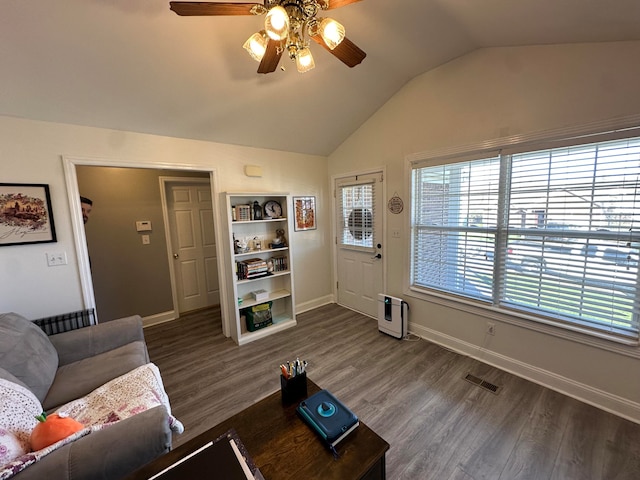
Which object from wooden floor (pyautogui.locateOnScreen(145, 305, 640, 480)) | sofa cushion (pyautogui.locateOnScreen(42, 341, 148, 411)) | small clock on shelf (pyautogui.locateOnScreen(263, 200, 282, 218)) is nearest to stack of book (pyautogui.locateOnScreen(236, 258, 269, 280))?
small clock on shelf (pyautogui.locateOnScreen(263, 200, 282, 218))

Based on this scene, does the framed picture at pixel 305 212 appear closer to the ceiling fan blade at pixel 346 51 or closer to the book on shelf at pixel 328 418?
the ceiling fan blade at pixel 346 51

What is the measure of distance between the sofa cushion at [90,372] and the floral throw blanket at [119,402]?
0.39 ft

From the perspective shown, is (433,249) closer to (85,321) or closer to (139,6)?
(139,6)

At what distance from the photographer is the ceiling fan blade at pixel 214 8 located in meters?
1.15

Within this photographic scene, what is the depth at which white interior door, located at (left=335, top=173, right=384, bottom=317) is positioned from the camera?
339cm

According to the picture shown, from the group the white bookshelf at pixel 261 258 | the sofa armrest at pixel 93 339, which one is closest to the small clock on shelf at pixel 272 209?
the white bookshelf at pixel 261 258

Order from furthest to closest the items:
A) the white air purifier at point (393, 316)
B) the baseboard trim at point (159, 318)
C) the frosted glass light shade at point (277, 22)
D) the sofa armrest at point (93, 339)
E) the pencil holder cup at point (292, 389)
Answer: the baseboard trim at point (159, 318)
the white air purifier at point (393, 316)
the sofa armrest at point (93, 339)
the pencil holder cup at point (292, 389)
the frosted glass light shade at point (277, 22)

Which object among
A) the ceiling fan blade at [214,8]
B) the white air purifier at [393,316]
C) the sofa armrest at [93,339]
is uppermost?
the ceiling fan blade at [214,8]

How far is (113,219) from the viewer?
3.30m

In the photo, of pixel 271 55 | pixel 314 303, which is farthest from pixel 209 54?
pixel 314 303

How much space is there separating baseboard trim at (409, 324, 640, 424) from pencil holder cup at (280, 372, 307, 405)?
2071 millimetres

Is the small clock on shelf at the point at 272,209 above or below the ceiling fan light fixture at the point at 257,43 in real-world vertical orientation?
below

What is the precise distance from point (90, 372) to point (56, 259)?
1.11 metres

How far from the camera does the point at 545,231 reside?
2.11 m
